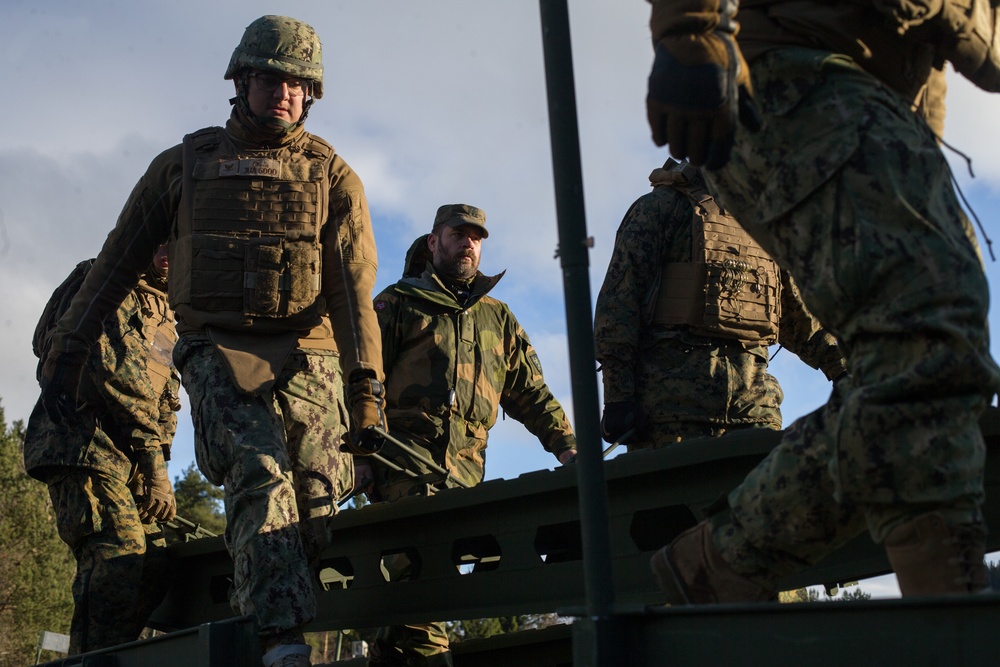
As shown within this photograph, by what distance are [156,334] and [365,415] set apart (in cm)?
261

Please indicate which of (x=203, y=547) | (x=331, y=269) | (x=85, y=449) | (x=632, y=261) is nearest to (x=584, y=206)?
(x=331, y=269)

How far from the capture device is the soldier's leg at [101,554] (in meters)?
6.67

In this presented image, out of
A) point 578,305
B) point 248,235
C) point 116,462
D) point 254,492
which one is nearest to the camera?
point 578,305

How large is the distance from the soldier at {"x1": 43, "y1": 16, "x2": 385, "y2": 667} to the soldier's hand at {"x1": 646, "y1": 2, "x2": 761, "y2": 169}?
2.61 m

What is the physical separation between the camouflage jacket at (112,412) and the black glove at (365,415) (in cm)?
214

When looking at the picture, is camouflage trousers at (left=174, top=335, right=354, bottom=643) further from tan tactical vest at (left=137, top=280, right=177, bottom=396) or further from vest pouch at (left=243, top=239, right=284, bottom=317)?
tan tactical vest at (left=137, top=280, right=177, bottom=396)

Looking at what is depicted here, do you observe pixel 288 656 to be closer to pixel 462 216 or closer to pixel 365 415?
pixel 365 415

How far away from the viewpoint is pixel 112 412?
7.23 meters

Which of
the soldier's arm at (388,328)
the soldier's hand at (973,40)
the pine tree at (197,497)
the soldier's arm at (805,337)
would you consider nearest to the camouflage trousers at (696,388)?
the soldier's arm at (805,337)

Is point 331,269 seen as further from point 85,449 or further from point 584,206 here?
point 584,206

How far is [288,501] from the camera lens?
16.7 ft

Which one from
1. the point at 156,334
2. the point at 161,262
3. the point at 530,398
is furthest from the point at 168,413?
the point at 530,398

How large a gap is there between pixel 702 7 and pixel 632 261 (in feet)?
11.7

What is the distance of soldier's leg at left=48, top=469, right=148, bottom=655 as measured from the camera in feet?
21.9
